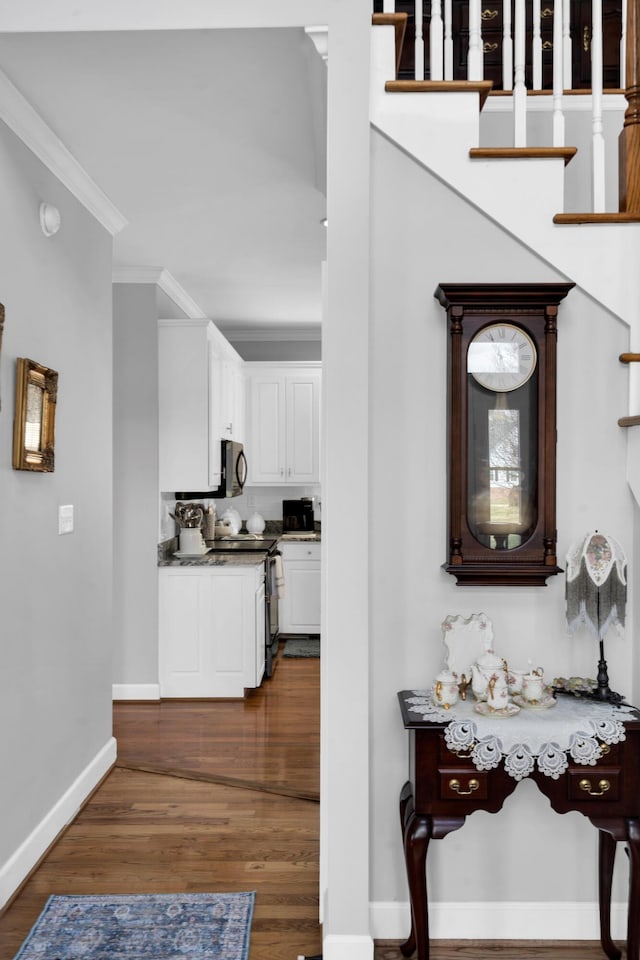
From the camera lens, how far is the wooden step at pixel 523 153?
227 centimetres

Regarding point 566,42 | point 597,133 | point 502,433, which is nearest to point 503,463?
point 502,433

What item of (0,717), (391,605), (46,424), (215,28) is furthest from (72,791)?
(215,28)

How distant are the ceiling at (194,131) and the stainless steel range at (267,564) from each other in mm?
2081

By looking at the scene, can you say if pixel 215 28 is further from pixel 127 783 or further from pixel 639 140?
pixel 127 783

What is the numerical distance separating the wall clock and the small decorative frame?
1497 mm

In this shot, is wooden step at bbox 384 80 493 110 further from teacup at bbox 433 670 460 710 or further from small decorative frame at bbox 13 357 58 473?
teacup at bbox 433 670 460 710

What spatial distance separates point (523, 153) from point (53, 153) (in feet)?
6.12

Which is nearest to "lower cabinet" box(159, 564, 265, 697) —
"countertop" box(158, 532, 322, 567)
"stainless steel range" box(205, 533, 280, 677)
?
"countertop" box(158, 532, 322, 567)

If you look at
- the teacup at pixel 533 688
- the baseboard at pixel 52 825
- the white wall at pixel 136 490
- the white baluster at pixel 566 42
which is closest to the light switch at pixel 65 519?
the baseboard at pixel 52 825

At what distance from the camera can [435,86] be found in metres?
2.27

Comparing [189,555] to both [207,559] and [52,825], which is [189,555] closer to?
[207,559]

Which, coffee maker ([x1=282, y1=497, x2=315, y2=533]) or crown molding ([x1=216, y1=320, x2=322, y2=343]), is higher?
crown molding ([x1=216, y1=320, x2=322, y2=343])

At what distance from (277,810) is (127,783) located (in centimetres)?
79

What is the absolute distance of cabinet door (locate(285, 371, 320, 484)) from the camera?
680 centimetres
